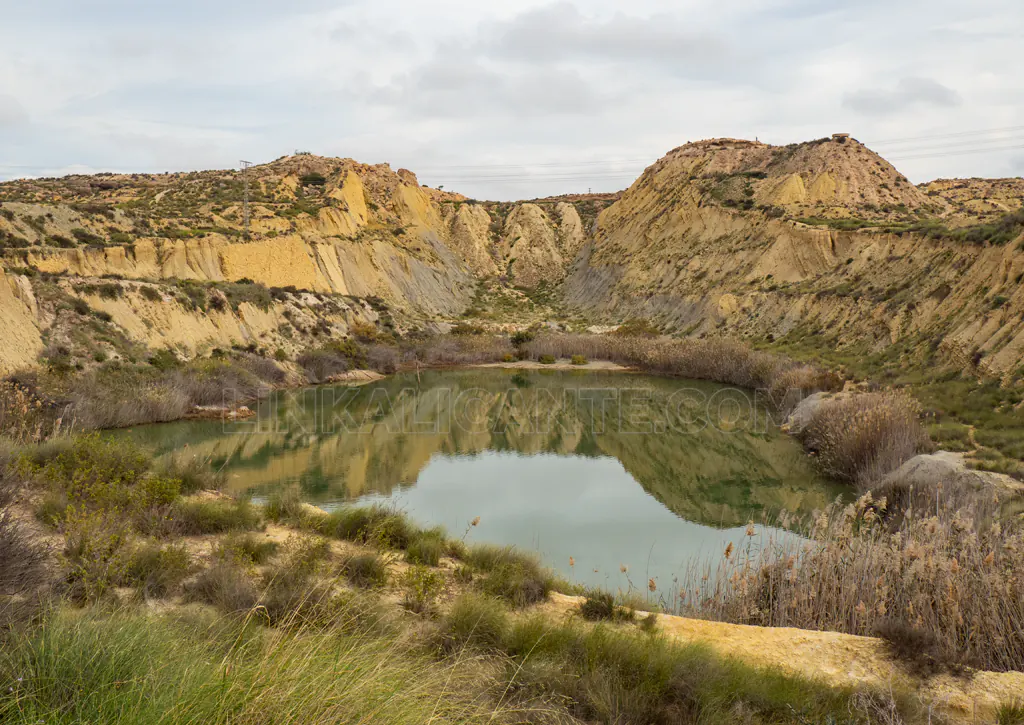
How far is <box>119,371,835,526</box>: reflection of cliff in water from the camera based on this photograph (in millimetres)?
14766

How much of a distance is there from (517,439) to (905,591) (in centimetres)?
1507

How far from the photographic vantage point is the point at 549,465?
696 inches

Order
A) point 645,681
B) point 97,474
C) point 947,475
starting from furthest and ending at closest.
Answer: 1. point 947,475
2. point 97,474
3. point 645,681

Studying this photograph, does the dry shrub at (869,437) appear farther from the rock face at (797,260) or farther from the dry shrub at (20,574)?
the dry shrub at (20,574)

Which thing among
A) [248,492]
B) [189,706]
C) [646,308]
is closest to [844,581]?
[189,706]

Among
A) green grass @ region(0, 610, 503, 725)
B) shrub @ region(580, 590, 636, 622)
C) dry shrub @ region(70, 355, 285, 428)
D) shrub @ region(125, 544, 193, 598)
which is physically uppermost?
green grass @ region(0, 610, 503, 725)

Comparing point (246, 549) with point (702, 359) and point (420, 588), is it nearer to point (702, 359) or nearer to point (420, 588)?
point (420, 588)

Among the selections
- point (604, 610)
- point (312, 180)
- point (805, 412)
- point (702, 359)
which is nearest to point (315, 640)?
point (604, 610)

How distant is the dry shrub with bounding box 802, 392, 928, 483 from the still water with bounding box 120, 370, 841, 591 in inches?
25.1

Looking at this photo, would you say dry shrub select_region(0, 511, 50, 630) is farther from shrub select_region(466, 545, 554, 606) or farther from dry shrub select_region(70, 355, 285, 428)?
dry shrub select_region(70, 355, 285, 428)

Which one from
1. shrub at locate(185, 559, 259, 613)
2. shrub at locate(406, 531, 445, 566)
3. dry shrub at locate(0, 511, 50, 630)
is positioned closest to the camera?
dry shrub at locate(0, 511, 50, 630)

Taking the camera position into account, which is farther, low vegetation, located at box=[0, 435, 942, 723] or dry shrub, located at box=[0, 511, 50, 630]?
dry shrub, located at box=[0, 511, 50, 630]

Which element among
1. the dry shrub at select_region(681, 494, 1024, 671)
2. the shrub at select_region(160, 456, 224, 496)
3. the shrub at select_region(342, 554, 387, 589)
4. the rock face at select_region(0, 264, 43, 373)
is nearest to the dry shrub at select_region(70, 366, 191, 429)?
the rock face at select_region(0, 264, 43, 373)

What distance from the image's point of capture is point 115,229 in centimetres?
3588
